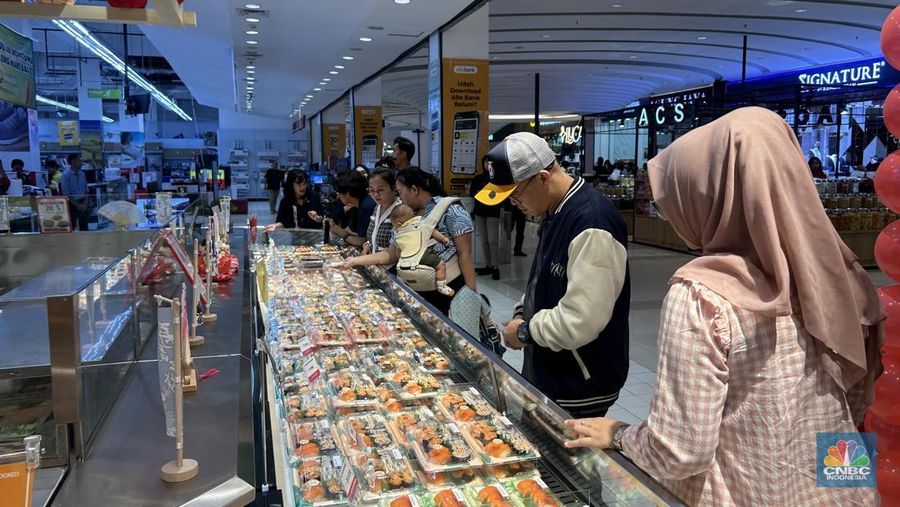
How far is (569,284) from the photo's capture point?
218 cm

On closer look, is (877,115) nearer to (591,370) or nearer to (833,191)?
(833,191)

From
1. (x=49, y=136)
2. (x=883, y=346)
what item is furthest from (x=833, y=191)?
(x=49, y=136)

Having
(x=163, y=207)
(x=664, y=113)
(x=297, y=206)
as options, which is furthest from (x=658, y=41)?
(x=163, y=207)

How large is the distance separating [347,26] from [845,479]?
8.82m

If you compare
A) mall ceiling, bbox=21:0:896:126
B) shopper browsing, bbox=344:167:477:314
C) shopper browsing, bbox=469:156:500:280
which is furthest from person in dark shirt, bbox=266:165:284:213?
shopper browsing, bbox=344:167:477:314

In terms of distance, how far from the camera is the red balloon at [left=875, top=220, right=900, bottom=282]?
5.58 ft

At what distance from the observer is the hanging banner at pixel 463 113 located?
9273mm

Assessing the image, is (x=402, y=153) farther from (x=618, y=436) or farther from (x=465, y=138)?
(x=618, y=436)

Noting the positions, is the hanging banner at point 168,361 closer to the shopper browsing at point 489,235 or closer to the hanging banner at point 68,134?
the shopper browsing at point 489,235

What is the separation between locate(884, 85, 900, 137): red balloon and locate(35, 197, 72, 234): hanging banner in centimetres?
656

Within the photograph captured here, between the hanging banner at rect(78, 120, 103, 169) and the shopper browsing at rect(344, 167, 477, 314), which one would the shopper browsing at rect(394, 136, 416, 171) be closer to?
the shopper browsing at rect(344, 167, 477, 314)

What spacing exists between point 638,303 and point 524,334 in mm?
6040

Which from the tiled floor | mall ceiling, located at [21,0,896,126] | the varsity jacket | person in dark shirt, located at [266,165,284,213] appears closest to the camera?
the varsity jacket

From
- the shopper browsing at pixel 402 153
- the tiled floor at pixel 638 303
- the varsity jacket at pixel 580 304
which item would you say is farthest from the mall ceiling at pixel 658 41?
the varsity jacket at pixel 580 304
